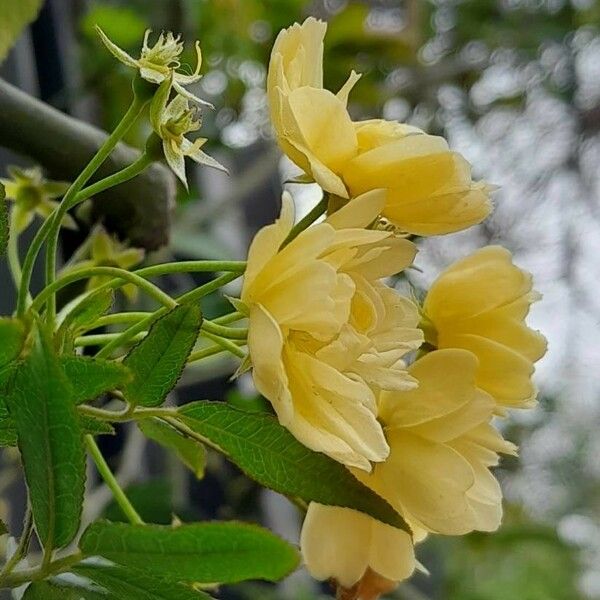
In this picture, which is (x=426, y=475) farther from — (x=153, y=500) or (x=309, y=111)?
(x=153, y=500)

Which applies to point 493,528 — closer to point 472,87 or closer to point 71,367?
point 71,367

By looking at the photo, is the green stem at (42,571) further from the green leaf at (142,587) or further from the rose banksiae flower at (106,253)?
the rose banksiae flower at (106,253)

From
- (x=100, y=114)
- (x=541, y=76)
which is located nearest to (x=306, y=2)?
(x=100, y=114)

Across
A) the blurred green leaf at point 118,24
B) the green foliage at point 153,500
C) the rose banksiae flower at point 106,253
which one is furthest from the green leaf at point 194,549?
the blurred green leaf at point 118,24

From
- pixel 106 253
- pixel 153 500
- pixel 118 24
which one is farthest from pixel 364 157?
pixel 118 24

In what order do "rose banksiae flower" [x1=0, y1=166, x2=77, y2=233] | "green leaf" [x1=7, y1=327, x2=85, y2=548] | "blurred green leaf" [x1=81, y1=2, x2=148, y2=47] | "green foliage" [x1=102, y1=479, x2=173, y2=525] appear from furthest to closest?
"blurred green leaf" [x1=81, y1=2, x2=148, y2=47], "green foliage" [x1=102, y1=479, x2=173, y2=525], "rose banksiae flower" [x1=0, y1=166, x2=77, y2=233], "green leaf" [x1=7, y1=327, x2=85, y2=548]

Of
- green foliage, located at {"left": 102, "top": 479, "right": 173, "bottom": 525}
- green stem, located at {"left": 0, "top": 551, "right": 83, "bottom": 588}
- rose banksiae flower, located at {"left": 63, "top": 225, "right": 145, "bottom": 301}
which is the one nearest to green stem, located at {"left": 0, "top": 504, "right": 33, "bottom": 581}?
green stem, located at {"left": 0, "top": 551, "right": 83, "bottom": 588}

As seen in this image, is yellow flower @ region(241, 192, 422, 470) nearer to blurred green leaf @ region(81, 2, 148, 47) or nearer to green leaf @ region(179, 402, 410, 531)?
green leaf @ region(179, 402, 410, 531)
